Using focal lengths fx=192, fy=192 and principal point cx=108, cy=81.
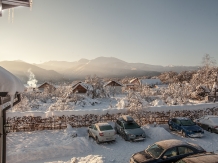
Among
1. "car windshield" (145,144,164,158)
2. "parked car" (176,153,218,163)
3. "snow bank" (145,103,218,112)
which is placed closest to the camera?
"parked car" (176,153,218,163)

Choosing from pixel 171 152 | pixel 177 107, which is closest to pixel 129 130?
pixel 171 152

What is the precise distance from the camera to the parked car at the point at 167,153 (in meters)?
8.90

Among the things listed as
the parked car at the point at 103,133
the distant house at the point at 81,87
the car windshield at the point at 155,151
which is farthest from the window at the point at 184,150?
the distant house at the point at 81,87

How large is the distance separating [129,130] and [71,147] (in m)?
4.50

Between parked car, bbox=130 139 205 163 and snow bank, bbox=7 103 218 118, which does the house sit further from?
snow bank, bbox=7 103 218 118

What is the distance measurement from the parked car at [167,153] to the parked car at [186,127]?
5665 millimetres

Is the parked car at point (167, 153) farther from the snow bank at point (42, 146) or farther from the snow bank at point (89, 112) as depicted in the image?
the snow bank at point (89, 112)

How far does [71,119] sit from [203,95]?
33.9m

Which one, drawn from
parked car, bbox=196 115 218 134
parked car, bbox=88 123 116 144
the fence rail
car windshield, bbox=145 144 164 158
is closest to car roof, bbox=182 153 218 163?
car windshield, bbox=145 144 164 158

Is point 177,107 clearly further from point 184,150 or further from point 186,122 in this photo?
point 184,150

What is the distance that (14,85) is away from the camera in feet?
16.0

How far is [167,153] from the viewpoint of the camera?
9.02 metres

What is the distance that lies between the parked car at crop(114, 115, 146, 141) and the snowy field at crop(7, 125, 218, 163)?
1.28 feet

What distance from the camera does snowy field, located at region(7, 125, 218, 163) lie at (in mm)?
11171
